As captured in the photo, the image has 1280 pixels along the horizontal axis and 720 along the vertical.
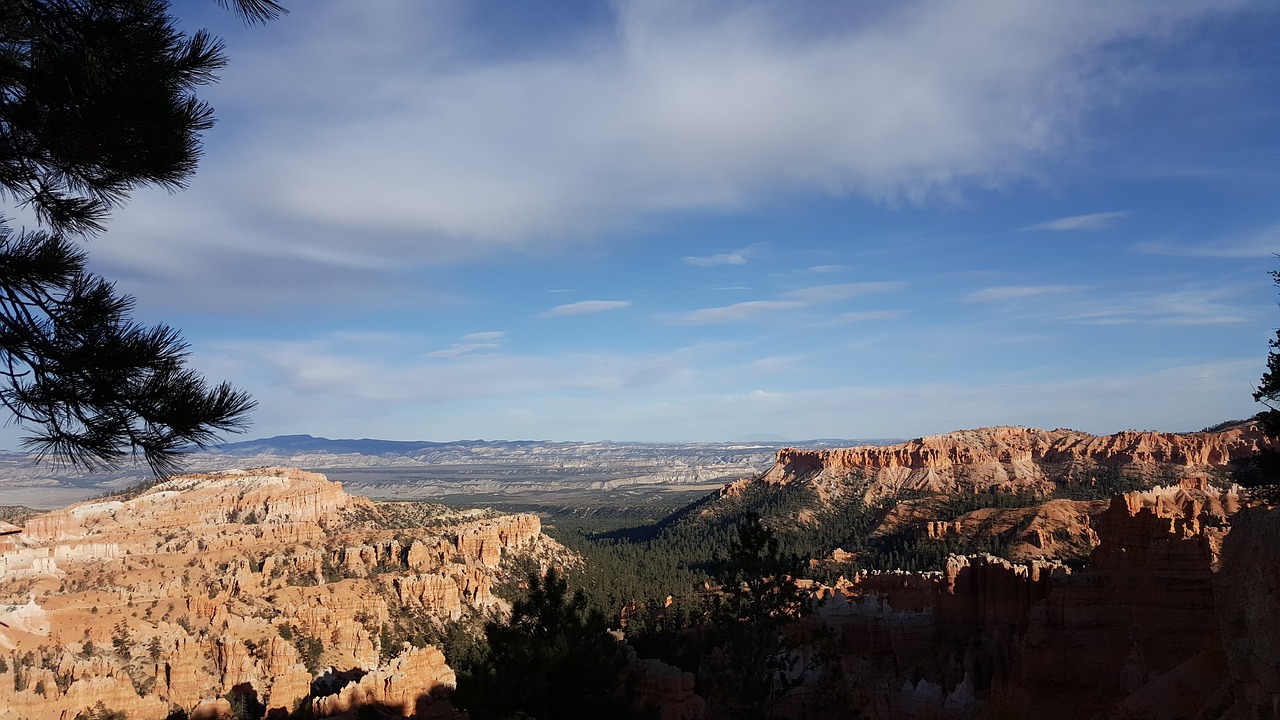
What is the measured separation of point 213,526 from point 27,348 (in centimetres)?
12233

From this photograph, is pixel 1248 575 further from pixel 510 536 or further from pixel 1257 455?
pixel 510 536

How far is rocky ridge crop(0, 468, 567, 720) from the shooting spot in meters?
43.9

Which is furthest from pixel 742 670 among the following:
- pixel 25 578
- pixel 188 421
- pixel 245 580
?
pixel 25 578

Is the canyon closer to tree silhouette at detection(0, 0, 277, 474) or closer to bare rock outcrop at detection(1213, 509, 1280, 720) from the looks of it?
bare rock outcrop at detection(1213, 509, 1280, 720)

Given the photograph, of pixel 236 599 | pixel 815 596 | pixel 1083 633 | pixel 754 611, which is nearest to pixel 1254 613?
pixel 754 611

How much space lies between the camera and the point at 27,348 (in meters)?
6.23

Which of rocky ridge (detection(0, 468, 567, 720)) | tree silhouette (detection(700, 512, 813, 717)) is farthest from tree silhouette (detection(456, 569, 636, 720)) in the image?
rocky ridge (detection(0, 468, 567, 720))

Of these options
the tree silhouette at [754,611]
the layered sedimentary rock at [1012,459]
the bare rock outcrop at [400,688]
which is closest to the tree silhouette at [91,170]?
the tree silhouette at [754,611]

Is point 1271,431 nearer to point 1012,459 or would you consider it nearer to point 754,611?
point 754,611

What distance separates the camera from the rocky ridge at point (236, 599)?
144 feet

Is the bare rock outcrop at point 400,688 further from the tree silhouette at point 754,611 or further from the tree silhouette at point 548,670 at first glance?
the tree silhouette at point 754,611

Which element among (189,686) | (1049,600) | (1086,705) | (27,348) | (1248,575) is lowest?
(189,686)

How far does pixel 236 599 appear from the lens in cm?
7319

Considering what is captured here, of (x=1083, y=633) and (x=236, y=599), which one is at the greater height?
(x=1083, y=633)
